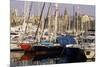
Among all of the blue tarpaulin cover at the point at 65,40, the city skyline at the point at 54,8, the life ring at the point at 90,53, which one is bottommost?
the life ring at the point at 90,53

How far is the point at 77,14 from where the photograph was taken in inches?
77.3

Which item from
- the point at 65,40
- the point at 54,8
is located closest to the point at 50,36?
the point at 65,40

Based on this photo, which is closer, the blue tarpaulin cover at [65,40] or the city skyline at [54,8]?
the city skyline at [54,8]

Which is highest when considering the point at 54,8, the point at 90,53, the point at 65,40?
the point at 54,8

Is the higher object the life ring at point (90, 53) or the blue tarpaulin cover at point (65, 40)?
the blue tarpaulin cover at point (65, 40)

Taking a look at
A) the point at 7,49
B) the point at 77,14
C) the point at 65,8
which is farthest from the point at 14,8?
the point at 77,14

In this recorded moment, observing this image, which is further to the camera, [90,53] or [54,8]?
[90,53]

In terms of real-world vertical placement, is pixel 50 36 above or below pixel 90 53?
above

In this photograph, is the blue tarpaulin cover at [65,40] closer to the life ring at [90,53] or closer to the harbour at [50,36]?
the harbour at [50,36]

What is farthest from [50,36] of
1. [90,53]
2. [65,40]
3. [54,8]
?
[90,53]

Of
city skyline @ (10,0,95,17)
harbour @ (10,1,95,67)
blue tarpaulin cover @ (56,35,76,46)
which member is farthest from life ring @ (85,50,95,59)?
city skyline @ (10,0,95,17)

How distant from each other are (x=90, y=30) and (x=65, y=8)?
34 centimetres

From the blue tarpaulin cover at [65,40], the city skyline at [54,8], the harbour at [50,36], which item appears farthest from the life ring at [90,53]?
the city skyline at [54,8]

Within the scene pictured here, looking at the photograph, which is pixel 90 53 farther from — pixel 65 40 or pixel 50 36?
pixel 50 36
